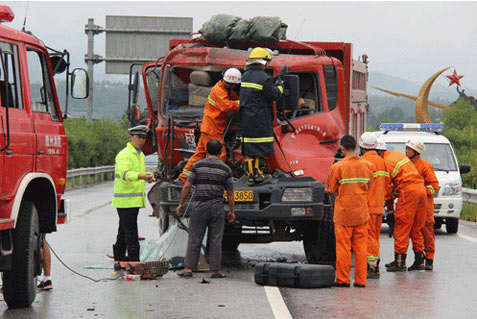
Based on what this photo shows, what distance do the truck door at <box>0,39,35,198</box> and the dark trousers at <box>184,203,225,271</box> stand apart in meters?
3.05

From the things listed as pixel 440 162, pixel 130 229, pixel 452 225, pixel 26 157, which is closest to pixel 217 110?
pixel 130 229

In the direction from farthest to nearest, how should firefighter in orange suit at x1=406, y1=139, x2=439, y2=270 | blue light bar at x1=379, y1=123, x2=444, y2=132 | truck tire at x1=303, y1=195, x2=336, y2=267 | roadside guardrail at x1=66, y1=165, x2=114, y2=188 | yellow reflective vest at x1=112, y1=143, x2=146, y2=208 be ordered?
roadside guardrail at x1=66, y1=165, x2=114, y2=188, blue light bar at x1=379, y1=123, x2=444, y2=132, firefighter in orange suit at x1=406, y1=139, x2=439, y2=270, truck tire at x1=303, y1=195, x2=336, y2=267, yellow reflective vest at x1=112, y1=143, x2=146, y2=208

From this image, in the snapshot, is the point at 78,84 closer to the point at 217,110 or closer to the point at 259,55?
the point at 217,110

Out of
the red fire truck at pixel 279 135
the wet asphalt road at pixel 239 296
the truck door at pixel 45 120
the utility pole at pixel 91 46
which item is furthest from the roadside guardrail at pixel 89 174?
the truck door at pixel 45 120

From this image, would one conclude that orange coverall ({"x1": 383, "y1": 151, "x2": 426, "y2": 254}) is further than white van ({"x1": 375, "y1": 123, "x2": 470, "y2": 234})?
No

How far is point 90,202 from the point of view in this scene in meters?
28.0

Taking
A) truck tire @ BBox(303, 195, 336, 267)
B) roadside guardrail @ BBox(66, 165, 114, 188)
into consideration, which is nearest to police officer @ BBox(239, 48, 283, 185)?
truck tire @ BBox(303, 195, 336, 267)

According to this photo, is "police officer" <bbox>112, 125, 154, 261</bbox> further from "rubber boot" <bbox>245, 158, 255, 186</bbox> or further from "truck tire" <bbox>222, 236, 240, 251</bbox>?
"truck tire" <bbox>222, 236, 240, 251</bbox>

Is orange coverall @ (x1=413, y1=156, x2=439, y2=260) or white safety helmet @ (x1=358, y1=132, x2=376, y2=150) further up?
white safety helmet @ (x1=358, y1=132, x2=376, y2=150)

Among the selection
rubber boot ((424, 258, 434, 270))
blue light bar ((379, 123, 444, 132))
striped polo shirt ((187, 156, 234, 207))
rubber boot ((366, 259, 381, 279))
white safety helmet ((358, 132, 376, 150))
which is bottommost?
rubber boot ((424, 258, 434, 270))

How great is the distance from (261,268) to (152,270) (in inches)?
52.0

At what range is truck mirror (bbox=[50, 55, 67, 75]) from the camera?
1100 cm

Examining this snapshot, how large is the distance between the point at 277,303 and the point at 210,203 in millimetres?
2294

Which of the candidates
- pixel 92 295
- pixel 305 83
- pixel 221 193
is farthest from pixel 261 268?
pixel 305 83
